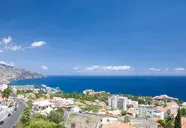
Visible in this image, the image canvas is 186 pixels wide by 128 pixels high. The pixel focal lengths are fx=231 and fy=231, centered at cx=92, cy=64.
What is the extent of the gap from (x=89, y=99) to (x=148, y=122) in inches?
1521

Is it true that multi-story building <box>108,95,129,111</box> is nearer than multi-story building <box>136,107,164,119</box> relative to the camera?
No

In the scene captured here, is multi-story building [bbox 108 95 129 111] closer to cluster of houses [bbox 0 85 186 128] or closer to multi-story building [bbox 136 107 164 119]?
cluster of houses [bbox 0 85 186 128]

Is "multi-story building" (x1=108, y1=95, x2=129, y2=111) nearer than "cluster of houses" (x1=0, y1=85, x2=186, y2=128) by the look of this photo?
No

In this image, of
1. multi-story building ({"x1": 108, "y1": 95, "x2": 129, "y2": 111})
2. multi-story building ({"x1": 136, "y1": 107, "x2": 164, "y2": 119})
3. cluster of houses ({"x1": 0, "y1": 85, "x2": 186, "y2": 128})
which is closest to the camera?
cluster of houses ({"x1": 0, "y1": 85, "x2": 186, "y2": 128})

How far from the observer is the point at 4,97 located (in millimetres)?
53719

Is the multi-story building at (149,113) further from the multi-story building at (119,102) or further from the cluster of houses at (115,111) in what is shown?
the multi-story building at (119,102)

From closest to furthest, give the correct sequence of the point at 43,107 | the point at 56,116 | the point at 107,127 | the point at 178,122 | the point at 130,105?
1. the point at 178,122
2. the point at 107,127
3. the point at 56,116
4. the point at 43,107
5. the point at 130,105

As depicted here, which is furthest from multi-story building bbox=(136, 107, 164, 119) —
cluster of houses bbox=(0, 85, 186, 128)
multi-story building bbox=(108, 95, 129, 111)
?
multi-story building bbox=(108, 95, 129, 111)

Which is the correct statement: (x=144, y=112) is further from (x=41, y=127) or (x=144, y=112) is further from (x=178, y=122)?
(x=41, y=127)

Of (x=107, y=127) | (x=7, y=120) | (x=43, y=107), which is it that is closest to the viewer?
(x=107, y=127)

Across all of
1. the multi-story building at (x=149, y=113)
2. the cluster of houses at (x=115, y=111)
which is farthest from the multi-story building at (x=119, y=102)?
the multi-story building at (x=149, y=113)

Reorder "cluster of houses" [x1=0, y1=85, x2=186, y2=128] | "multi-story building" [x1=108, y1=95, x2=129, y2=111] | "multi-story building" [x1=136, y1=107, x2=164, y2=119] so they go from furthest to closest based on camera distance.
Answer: "multi-story building" [x1=108, y1=95, x2=129, y2=111]
"multi-story building" [x1=136, y1=107, x2=164, y2=119]
"cluster of houses" [x1=0, y1=85, x2=186, y2=128]

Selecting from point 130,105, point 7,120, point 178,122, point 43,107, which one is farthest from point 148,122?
point 130,105

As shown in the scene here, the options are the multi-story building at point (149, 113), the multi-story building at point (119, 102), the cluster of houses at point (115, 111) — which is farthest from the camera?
the multi-story building at point (119, 102)
